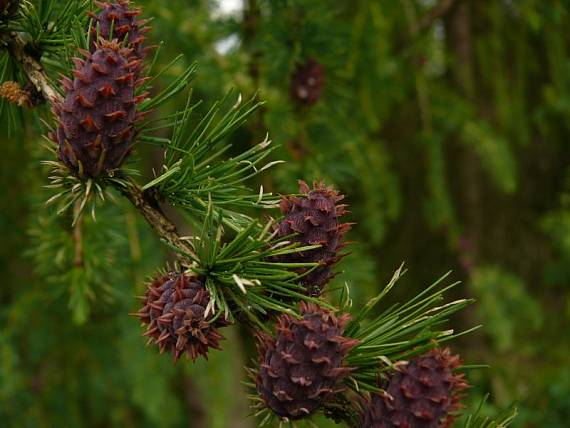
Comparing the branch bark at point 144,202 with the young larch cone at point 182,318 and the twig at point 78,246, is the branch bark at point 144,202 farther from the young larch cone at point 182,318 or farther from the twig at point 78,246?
the twig at point 78,246

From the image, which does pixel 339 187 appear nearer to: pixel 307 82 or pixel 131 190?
pixel 307 82

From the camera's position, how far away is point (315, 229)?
63 cm

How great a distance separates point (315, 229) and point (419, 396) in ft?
0.54

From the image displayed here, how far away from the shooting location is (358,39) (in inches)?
63.0

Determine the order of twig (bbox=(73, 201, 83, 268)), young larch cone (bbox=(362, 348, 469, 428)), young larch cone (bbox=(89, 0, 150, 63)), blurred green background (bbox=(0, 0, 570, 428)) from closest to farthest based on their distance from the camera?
young larch cone (bbox=(362, 348, 469, 428))
young larch cone (bbox=(89, 0, 150, 63))
twig (bbox=(73, 201, 83, 268))
blurred green background (bbox=(0, 0, 570, 428))

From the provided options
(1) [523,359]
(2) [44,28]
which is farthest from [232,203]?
(1) [523,359]

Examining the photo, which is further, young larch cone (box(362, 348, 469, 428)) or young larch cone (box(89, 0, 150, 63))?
young larch cone (box(89, 0, 150, 63))

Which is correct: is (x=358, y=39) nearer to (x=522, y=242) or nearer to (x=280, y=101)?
(x=280, y=101)

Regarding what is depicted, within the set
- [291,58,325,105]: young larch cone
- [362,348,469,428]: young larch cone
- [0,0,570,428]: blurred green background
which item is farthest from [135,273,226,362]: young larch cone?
[291,58,325,105]: young larch cone

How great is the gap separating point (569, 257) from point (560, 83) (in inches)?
17.9

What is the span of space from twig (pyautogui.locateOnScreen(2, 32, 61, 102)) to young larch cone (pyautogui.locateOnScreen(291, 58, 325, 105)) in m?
0.57

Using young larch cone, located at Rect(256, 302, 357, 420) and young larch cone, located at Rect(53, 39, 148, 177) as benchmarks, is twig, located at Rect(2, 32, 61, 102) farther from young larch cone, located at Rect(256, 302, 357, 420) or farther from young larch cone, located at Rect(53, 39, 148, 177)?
young larch cone, located at Rect(256, 302, 357, 420)

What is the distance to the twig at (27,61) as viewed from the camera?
716 mm

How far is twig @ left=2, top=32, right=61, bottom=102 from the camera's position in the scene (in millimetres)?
716
